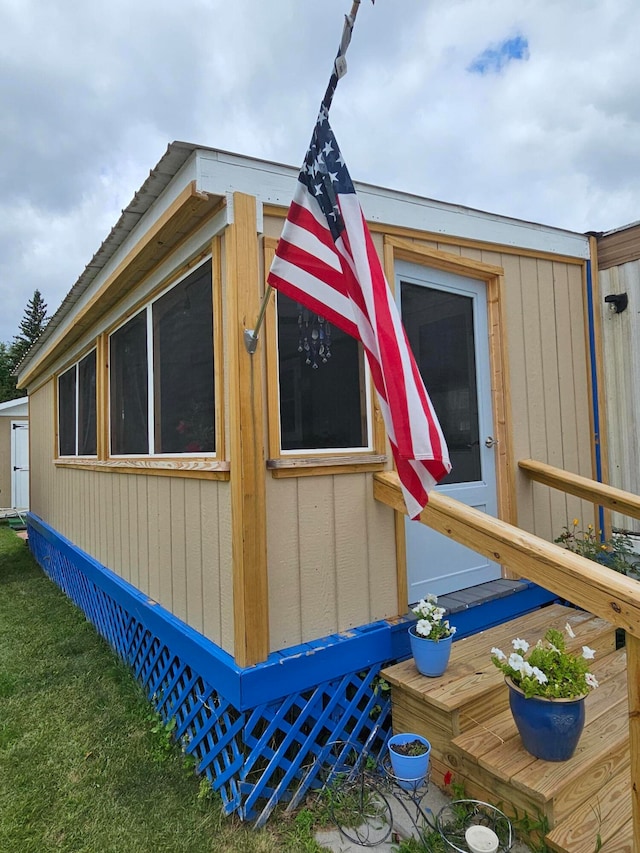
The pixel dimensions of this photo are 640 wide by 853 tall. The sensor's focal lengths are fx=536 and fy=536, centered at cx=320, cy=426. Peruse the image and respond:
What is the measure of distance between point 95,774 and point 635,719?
7.44 ft

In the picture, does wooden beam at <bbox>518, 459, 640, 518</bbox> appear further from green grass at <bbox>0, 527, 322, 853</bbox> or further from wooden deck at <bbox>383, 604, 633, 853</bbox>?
green grass at <bbox>0, 527, 322, 853</bbox>

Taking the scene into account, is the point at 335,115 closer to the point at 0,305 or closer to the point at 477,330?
the point at 477,330

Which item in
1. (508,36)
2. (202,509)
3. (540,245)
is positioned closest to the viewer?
(202,509)

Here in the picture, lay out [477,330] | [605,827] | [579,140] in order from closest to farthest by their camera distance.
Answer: [605,827] → [477,330] → [579,140]

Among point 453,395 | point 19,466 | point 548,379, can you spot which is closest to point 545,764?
point 453,395

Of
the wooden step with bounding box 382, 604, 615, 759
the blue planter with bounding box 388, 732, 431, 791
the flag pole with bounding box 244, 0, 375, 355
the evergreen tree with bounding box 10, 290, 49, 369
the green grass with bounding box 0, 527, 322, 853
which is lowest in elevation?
the green grass with bounding box 0, 527, 322, 853

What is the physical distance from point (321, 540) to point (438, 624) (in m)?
0.61

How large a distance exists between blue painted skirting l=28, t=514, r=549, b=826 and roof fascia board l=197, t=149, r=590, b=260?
6.39 feet

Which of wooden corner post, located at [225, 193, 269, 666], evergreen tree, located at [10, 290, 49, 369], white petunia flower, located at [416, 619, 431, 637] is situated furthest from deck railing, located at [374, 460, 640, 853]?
evergreen tree, located at [10, 290, 49, 369]

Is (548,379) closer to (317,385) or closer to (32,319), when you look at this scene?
(317,385)

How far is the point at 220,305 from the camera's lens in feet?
7.74

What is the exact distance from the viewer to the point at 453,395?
3.07m

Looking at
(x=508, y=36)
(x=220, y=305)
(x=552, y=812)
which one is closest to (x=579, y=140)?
(x=508, y=36)

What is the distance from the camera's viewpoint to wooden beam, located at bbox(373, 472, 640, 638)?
158 cm
